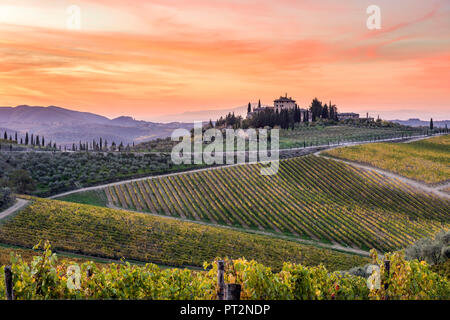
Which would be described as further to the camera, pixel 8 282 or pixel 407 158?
pixel 407 158

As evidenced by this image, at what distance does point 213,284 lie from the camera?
9.21 meters

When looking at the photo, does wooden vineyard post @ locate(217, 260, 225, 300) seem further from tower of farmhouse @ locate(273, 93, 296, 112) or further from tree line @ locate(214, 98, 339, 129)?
tower of farmhouse @ locate(273, 93, 296, 112)

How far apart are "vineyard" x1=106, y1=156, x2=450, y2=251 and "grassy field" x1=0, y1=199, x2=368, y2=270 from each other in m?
7.53

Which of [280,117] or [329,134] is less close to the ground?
[280,117]

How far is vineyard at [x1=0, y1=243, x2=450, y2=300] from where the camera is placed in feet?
28.3

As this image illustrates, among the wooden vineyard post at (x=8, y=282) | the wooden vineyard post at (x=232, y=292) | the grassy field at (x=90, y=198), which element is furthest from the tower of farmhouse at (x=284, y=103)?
the wooden vineyard post at (x=8, y=282)

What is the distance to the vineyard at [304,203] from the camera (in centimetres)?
4131

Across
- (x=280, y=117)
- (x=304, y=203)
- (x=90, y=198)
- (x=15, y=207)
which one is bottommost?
(x=304, y=203)

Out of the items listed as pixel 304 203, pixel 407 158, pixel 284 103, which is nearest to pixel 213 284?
pixel 304 203

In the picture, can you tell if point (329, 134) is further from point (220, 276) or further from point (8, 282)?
point (8, 282)

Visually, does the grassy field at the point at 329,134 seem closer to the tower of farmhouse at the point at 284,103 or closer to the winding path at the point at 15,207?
the tower of farmhouse at the point at 284,103

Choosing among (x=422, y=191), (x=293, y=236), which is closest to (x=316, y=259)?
(x=293, y=236)

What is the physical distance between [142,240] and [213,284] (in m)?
23.1
